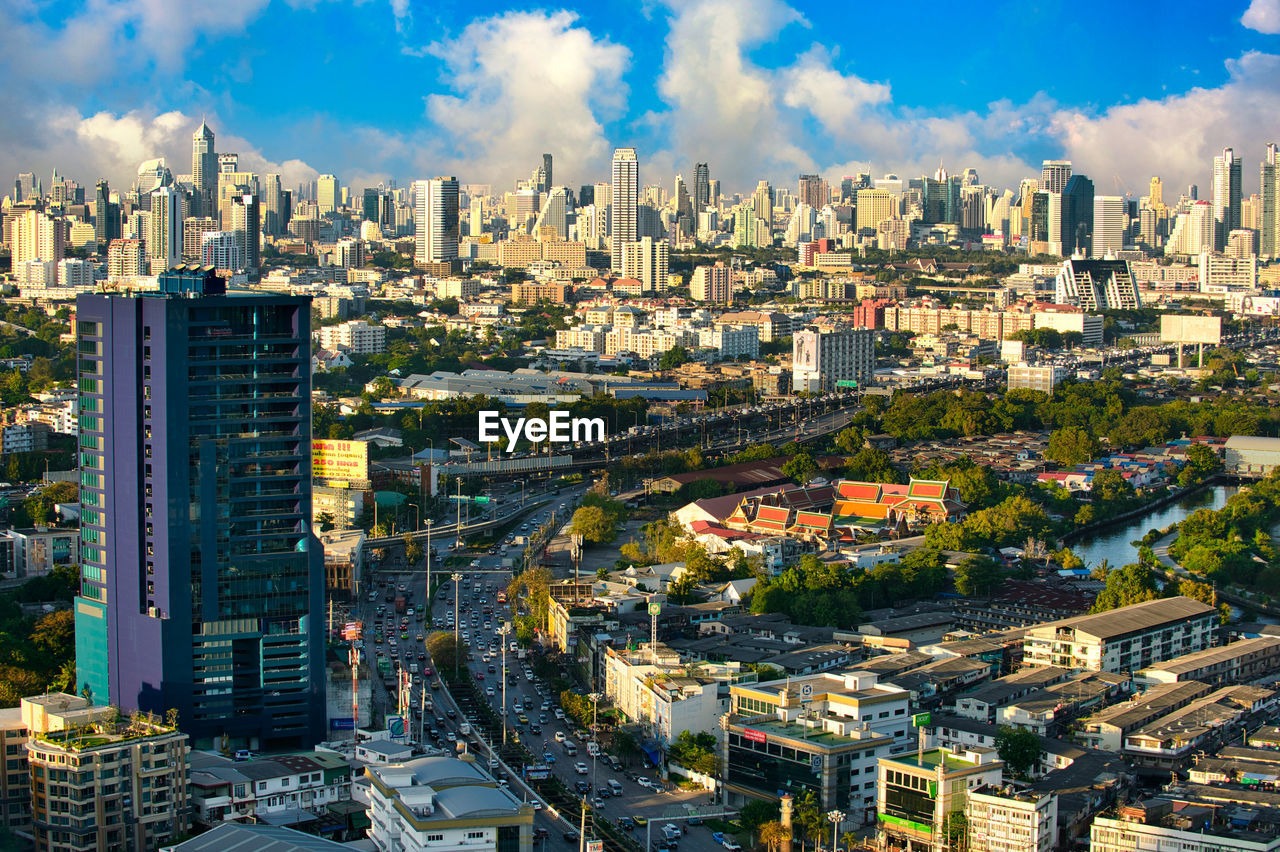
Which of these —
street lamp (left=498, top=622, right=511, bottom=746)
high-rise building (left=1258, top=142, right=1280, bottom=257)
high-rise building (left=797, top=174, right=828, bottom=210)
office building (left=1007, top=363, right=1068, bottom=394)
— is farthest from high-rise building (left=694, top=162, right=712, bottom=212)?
street lamp (left=498, top=622, right=511, bottom=746)

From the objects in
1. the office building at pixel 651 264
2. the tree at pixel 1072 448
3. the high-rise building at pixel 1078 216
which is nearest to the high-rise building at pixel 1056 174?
the high-rise building at pixel 1078 216

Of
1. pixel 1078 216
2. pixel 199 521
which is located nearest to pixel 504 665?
pixel 199 521

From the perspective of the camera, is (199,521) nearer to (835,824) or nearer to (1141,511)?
(835,824)

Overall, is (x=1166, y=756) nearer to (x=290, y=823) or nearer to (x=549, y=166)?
(x=290, y=823)

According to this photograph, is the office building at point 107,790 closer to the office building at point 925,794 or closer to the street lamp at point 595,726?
the street lamp at point 595,726

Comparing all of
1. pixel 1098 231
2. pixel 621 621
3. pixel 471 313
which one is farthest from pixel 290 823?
pixel 1098 231

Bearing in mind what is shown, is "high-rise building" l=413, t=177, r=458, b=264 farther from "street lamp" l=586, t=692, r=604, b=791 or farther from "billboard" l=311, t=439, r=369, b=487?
"street lamp" l=586, t=692, r=604, b=791
